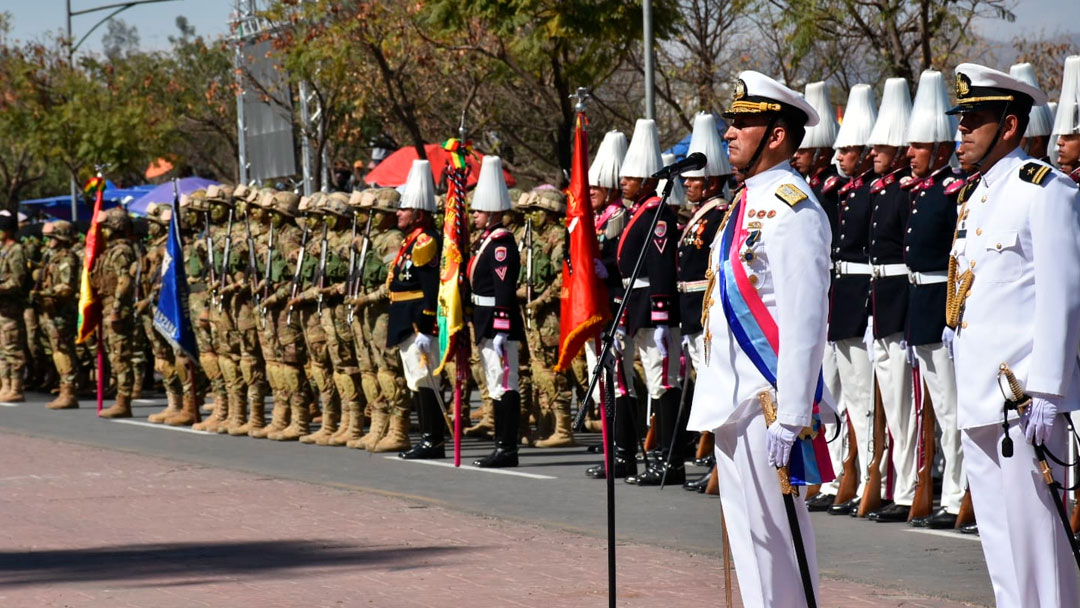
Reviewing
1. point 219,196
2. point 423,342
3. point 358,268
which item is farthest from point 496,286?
point 219,196

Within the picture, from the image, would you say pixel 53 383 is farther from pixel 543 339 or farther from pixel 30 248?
pixel 543 339

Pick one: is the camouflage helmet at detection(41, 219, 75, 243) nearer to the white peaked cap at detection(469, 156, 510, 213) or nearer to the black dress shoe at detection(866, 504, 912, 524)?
the white peaked cap at detection(469, 156, 510, 213)

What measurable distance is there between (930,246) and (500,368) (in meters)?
4.79

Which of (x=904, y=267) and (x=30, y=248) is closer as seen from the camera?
(x=904, y=267)

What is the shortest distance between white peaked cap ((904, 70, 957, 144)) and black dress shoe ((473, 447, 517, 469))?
196 inches

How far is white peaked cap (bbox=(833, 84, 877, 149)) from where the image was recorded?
1010 cm

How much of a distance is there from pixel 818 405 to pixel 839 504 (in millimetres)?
4919

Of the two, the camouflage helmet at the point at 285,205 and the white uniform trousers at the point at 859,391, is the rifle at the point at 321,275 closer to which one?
the camouflage helmet at the point at 285,205

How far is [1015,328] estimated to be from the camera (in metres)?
5.72

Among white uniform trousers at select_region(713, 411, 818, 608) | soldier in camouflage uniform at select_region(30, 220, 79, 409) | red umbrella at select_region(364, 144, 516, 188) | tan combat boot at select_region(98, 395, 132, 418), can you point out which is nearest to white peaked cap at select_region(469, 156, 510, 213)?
tan combat boot at select_region(98, 395, 132, 418)

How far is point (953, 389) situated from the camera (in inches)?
368

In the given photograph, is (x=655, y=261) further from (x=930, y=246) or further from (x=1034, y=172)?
(x=1034, y=172)

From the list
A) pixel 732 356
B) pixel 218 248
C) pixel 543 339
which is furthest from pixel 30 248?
pixel 732 356

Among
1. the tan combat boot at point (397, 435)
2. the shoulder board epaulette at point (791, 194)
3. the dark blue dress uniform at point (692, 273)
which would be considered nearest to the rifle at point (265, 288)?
the tan combat boot at point (397, 435)
